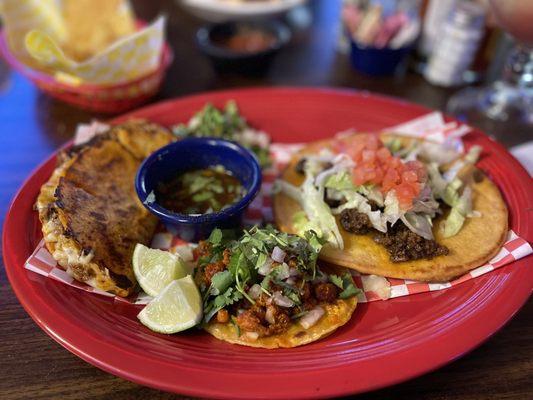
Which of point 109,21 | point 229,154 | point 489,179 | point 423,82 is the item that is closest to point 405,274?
point 489,179

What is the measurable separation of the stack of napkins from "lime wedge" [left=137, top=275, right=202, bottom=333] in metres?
1.77

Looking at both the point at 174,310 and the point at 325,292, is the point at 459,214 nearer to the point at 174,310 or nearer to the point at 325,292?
the point at 325,292

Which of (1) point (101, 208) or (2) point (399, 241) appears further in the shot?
(1) point (101, 208)

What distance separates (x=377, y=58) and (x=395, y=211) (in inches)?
78.6

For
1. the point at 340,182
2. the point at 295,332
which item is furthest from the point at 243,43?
the point at 295,332

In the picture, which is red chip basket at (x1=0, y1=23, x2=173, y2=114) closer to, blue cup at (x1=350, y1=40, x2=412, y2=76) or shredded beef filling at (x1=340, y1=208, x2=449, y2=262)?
blue cup at (x1=350, y1=40, x2=412, y2=76)

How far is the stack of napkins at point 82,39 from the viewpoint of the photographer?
3096 millimetres

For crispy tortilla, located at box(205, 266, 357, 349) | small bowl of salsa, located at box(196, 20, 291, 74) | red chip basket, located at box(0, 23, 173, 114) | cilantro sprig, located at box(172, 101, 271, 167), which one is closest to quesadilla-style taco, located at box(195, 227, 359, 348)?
crispy tortilla, located at box(205, 266, 357, 349)

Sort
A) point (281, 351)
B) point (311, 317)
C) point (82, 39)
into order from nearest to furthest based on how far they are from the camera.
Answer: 1. point (281, 351)
2. point (311, 317)
3. point (82, 39)

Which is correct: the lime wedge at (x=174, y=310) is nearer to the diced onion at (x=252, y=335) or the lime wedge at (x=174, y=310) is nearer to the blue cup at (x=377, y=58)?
the diced onion at (x=252, y=335)

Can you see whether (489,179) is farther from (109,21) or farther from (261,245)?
(109,21)

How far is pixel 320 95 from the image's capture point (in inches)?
135

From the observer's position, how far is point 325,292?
85.4 inches

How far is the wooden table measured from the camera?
6.50 feet
